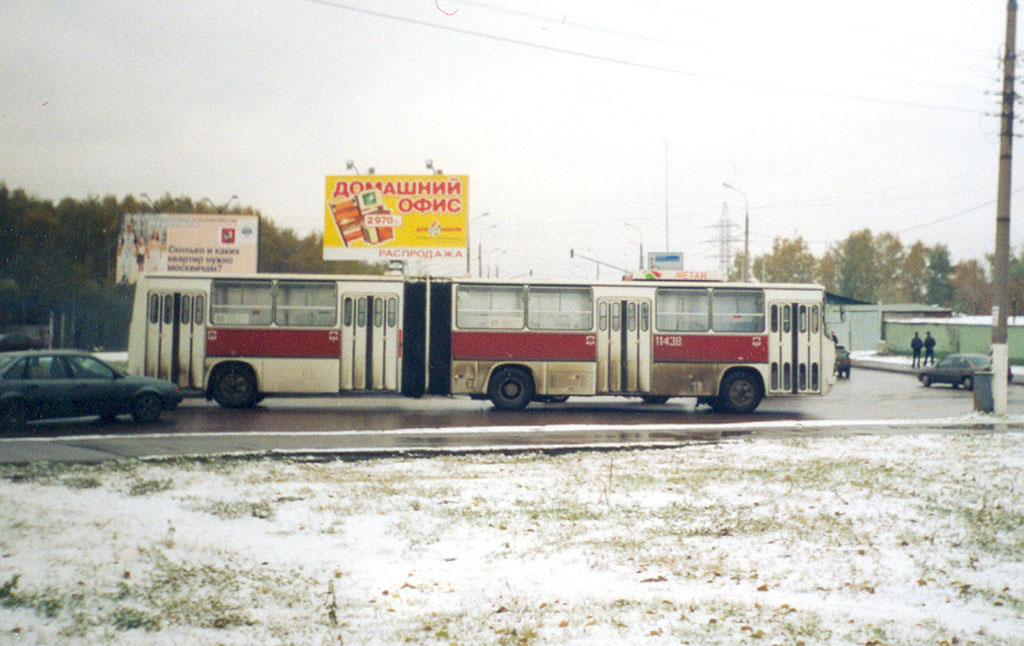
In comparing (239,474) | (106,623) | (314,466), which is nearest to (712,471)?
(314,466)

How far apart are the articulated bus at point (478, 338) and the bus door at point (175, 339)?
1.1 inches

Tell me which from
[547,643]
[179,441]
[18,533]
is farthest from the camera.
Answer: [179,441]

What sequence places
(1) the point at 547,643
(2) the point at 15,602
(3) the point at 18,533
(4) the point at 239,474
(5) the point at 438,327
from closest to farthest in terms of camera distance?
(1) the point at 547,643 < (2) the point at 15,602 < (3) the point at 18,533 < (4) the point at 239,474 < (5) the point at 438,327

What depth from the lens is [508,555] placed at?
6684 mm

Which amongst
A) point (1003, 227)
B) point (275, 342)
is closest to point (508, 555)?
point (275, 342)

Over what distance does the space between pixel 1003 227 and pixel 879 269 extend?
94.9 meters

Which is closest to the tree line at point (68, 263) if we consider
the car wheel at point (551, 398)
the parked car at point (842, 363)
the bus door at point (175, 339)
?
the bus door at point (175, 339)

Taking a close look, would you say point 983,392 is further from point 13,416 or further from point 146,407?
point 13,416

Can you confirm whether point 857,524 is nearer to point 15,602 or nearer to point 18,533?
point 15,602

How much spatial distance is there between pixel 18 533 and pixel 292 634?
336 cm

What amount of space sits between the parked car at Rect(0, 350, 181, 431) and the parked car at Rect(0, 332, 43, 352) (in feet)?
51.1

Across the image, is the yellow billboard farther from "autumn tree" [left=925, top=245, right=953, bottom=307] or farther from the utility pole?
"autumn tree" [left=925, top=245, right=953, bottom=307]

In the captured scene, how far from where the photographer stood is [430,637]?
193 inches

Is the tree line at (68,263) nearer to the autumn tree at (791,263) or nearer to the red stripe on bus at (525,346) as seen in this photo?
the red stripe on bus at (525,346)
